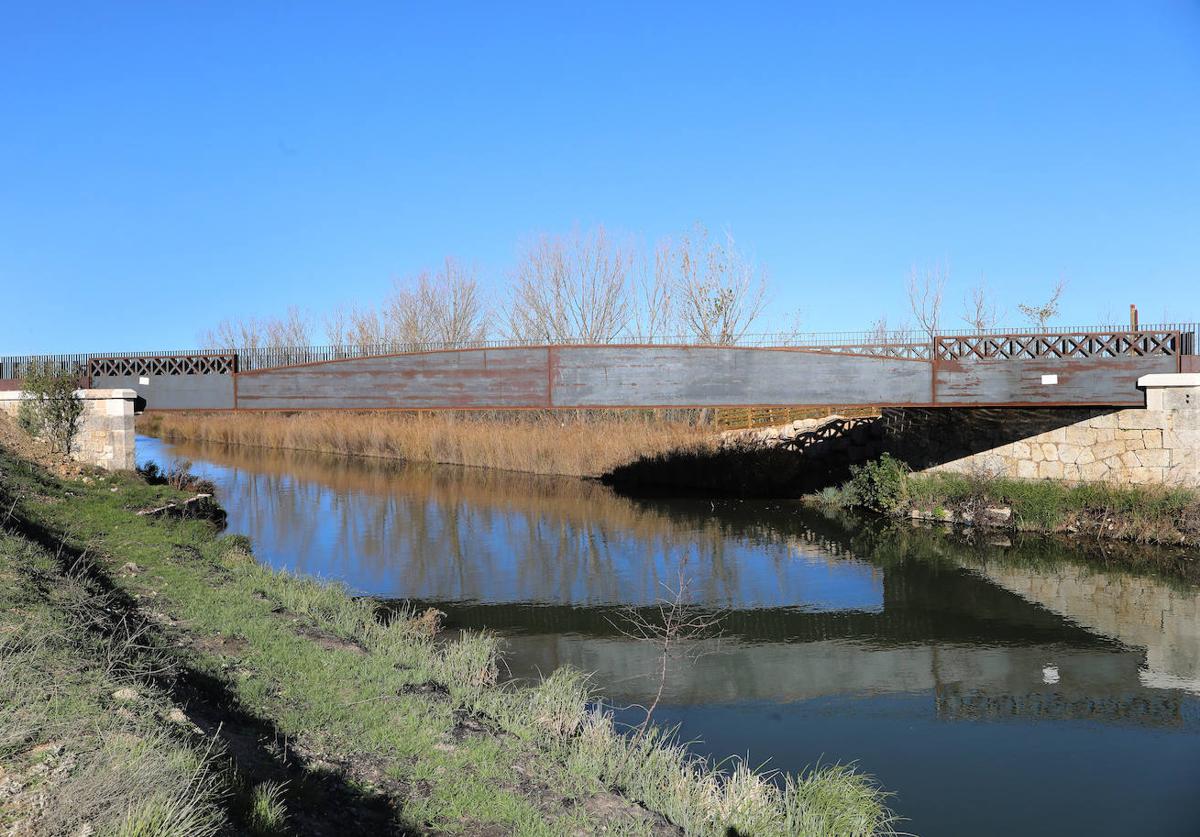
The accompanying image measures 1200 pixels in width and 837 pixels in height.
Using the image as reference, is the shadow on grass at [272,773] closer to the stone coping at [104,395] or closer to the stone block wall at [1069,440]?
the stone coping at [104,395]

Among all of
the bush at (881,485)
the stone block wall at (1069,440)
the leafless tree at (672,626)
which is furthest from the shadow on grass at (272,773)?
the bush at (881,485)

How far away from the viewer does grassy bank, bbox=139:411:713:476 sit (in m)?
30.5

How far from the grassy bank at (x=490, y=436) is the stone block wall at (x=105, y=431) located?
1481 cm

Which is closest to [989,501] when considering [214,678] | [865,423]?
[865,423]

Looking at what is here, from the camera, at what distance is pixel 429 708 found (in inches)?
282

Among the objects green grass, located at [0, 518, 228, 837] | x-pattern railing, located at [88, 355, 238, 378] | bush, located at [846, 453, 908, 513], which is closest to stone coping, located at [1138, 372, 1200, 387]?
bush, located at [846, 453, 908, 513]

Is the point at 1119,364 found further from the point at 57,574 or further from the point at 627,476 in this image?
the point at 57,574

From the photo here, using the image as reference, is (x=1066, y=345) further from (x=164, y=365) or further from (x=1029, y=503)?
(x=164, y=365)

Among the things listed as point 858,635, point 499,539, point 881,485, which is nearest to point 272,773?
point 858,635

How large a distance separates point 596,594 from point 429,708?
26.4 ft

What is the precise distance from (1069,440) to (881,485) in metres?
4.72

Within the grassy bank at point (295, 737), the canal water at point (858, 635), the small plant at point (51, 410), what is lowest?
the canal water at point (858, 635)

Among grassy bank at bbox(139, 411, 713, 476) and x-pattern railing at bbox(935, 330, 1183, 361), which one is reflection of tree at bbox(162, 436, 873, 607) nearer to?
grassy bank at bbox(139, 411, 713, 476)

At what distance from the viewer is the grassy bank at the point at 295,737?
4.45 m
